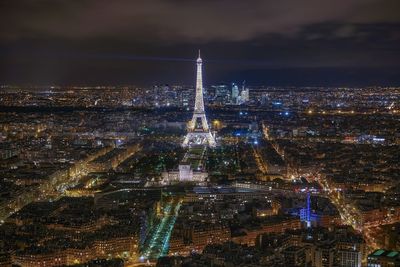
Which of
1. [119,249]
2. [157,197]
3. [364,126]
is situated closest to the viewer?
[119,249]

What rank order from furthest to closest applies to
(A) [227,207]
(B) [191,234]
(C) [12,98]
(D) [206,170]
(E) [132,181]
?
(C) [12,98] < (D) [206,170] < (E) [132,181] < (A) [227,207] < (B) [191,234]

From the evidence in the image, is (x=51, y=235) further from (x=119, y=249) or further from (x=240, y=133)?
(x=240, y=133)

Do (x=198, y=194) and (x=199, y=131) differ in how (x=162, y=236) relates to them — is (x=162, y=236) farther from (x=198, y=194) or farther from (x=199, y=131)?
(x=199, y=131)

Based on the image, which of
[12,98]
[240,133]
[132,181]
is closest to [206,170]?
[132,181]

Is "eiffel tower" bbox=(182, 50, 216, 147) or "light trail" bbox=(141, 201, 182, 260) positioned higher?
"eiffel tower" bbox=(182, 50, 216, 147)

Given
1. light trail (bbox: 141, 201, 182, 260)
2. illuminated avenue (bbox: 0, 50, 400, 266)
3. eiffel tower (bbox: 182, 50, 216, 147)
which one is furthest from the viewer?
eiffel tower (bbox: 182, 50, 216, 147)

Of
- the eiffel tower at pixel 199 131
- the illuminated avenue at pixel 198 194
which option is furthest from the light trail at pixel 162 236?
the eiffel tower at pixel 199 131

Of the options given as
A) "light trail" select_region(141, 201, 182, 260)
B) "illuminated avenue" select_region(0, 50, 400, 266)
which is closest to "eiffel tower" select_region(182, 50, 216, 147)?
"illuminated avenue" select_region(0, 50, 400, 266)

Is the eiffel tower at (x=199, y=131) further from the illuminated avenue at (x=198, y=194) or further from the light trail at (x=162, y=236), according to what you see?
the light trail at (x=162, y=236)

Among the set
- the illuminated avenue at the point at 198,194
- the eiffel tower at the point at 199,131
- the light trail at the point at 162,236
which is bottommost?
the light trail at the point at 162,236

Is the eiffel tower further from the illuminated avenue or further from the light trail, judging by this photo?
the light trail

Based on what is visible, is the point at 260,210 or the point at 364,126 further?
the point at 364,126
